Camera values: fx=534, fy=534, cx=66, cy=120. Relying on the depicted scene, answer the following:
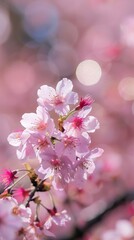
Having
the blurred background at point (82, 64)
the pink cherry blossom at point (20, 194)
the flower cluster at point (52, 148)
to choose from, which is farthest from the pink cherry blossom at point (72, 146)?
the blurred background at point (82, 64)

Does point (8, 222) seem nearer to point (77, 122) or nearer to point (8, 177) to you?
point (8, 177)

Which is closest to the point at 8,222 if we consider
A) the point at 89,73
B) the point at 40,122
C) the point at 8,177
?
the point at 8,177

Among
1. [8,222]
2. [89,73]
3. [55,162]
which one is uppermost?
[89,73]

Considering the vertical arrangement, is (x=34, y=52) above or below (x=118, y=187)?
above

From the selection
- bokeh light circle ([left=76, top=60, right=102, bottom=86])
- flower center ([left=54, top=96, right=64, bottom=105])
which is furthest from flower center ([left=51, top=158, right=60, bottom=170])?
bokeh light circle ([left=76, top=60, right=102, bottom=86])

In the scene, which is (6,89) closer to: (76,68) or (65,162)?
(76,68)

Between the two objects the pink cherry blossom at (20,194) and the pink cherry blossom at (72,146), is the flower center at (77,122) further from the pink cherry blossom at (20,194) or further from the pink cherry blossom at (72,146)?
the pink cherry blossom at (20,194)

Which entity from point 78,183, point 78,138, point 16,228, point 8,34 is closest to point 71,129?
point 78,138

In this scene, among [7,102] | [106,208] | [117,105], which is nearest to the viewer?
[106,208]
